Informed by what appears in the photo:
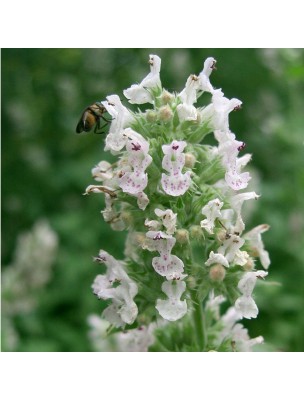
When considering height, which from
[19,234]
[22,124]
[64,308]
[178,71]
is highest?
[178,71]

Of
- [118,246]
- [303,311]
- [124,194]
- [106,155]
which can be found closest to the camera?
[124,194]

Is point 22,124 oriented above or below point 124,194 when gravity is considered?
above

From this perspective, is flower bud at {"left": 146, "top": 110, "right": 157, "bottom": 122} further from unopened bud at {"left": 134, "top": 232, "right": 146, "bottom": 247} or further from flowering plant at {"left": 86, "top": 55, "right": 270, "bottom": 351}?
unopened bud at {"left": 134, "top": 232, "right": 146, "bottom": 247}

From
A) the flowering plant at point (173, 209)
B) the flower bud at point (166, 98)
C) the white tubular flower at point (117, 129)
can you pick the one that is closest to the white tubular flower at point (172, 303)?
the flowering plant at point (173, 209)

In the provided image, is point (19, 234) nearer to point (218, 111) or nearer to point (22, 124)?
point (22, 124)

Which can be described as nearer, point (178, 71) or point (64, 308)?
point (64, 308)

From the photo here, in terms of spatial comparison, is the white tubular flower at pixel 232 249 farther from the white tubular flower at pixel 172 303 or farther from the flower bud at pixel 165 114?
the flower bud at pixel 165 114

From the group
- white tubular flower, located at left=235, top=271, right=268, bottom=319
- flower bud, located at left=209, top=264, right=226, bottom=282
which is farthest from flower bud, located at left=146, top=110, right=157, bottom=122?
white tubular flower, located at left=235, top=271, right=268, bottom=319

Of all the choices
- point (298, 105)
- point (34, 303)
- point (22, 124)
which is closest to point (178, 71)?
point (298, 105)
